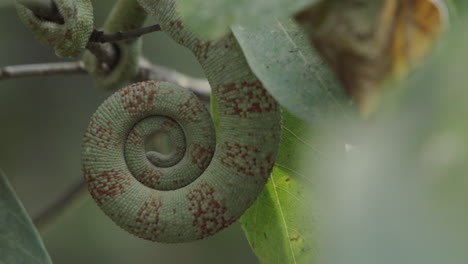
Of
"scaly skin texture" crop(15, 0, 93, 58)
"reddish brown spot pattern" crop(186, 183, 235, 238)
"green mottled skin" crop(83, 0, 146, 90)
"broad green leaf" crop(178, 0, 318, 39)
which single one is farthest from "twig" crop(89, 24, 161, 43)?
"broad green leaf" crop(178, 0, 318, 39)

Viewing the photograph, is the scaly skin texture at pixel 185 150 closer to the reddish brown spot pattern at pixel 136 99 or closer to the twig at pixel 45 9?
the reddish brown spot pattern at pixel 136 99

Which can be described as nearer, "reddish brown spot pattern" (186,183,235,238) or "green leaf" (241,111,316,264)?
"reddish brown spot pattern" (186,183,235,238)

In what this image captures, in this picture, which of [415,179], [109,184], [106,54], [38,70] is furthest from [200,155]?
[38,70]

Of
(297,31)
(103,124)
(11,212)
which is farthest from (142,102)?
(11,212)

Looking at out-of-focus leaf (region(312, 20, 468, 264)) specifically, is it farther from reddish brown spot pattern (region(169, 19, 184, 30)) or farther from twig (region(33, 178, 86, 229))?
twig (region(33, 178, 86, 229))

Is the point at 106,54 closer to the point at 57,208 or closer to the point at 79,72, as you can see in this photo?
the point at 79,72

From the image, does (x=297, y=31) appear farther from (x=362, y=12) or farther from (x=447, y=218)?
(x=447, y=218)
